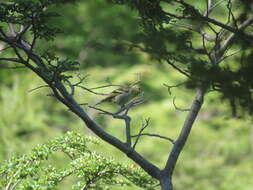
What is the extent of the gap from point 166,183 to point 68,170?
522 millimetres

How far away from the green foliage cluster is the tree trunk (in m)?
0.17

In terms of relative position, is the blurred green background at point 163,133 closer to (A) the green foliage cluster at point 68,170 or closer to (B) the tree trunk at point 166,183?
(A) the green foliage cluster at point 68,170

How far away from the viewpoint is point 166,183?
2703 mm

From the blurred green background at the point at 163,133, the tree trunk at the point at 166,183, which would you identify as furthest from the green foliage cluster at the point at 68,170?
the blurred green background at the point at 163,133

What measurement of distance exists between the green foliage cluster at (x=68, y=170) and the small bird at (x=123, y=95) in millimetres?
269

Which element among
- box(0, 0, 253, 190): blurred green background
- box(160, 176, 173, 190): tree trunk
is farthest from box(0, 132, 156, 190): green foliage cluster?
box(0, 0, 253, 190): blurred green background

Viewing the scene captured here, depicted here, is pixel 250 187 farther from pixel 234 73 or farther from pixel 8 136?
pixel 234 73

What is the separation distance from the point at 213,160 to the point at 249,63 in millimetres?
6936

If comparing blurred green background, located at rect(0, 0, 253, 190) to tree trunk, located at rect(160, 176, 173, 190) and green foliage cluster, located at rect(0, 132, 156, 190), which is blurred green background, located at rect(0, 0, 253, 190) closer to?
green foliage cluster, located at rect(0, 132, 156, 190)

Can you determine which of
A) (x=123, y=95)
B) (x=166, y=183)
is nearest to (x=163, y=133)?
(x=123, y=95)

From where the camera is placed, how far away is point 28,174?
106 inches

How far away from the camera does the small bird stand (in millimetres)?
2982

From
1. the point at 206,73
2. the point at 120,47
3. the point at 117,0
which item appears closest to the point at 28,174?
the point at 120,47

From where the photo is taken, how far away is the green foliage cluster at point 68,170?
2.65 m
